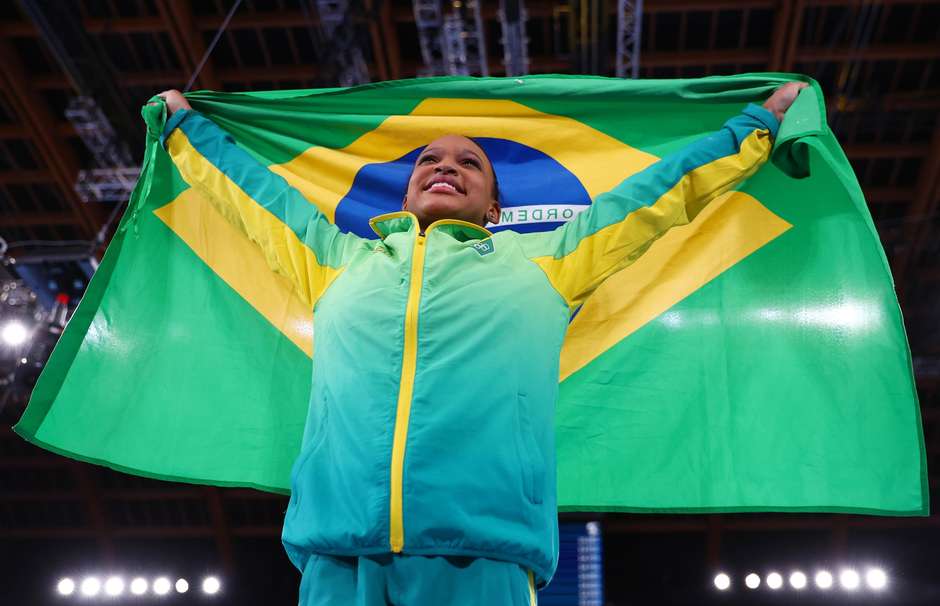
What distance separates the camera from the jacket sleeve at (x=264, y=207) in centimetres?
230

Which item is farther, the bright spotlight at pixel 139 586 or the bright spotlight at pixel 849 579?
the bright spotlight at pixel 139 586

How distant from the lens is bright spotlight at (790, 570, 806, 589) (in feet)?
46.2

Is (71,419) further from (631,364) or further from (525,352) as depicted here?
(631,364)

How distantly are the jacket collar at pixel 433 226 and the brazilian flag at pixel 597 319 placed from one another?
0.65 m

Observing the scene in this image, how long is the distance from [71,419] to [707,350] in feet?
6.62

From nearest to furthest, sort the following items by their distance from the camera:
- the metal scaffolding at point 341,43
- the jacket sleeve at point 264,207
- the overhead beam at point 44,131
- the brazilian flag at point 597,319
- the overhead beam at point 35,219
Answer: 1. the jacket sleeve at point 264,207
2. the brazilian flag at point 597,319
3. the metal scaffolding at point 341,43
4. the overhead beam at point 44,131
5. the overhead beam at point 35,219

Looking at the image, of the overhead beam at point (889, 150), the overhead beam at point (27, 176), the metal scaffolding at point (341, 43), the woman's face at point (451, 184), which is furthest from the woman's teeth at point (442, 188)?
the overhead beam at point (27, 176)

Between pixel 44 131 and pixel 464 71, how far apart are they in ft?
17.7

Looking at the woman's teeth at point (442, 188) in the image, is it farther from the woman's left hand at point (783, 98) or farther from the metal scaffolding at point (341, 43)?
the metal scaffolding at point (341, 43)

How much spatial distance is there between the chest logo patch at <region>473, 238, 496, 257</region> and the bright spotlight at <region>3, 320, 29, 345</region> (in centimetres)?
893

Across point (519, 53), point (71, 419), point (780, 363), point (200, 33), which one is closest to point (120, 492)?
point (200, 33)

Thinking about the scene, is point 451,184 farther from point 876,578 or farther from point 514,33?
point 876,578

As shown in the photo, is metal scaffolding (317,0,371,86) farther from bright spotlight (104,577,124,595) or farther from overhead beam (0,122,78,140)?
bright spotlight (104,577,124,595)

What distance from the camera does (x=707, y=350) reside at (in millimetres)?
2691
